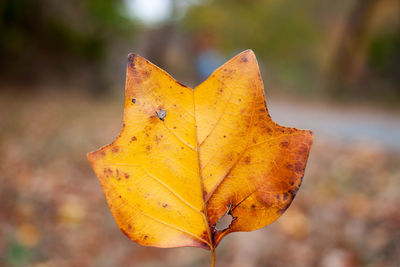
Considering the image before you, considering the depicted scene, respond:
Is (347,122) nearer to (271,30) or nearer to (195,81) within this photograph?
(195,81)

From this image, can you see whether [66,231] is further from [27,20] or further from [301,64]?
[301,64]

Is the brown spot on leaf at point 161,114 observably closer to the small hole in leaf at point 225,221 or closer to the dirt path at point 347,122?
the small hole in leaf at point 225,221

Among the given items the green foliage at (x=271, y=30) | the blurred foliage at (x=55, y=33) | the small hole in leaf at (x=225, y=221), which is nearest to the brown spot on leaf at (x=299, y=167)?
the small hole in leaf at (x=225, y=221)

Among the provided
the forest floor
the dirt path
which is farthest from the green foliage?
the forest floor

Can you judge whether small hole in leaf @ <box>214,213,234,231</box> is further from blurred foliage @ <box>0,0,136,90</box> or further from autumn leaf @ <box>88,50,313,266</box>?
blurred foliage @ <box>0,0,136,90</box>

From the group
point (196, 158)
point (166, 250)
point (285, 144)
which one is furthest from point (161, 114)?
point (166, 250)

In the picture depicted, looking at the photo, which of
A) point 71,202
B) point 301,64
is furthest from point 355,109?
point 71,202
